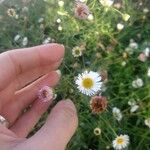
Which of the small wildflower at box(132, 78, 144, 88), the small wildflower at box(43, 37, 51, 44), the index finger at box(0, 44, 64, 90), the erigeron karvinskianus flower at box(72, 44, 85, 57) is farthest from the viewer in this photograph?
the small wildflower at box(43, 37, 51, 44)

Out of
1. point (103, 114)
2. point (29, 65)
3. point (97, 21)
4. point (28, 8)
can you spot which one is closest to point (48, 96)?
point (29, 65)

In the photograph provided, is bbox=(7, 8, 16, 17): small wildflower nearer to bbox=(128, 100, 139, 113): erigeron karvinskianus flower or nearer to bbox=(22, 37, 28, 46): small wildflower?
bbox=(22, 37, 28, 46): small wildflower

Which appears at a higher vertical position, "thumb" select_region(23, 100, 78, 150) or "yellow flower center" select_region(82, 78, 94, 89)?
"thumb" select_region(23, 100, 78, 150)

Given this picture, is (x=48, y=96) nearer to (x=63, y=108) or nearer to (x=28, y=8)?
(x=63, y=108)

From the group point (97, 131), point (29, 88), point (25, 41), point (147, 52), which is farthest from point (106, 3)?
point (29, 88)

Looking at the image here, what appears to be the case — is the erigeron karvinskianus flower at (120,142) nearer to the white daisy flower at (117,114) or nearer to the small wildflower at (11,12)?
the white daisy flower at (117,114)

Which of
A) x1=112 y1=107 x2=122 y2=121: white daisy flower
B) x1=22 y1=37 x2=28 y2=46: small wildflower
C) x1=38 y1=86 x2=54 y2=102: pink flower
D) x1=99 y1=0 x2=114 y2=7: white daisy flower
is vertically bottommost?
x1=22 y1=37 x2=28 y2=46: small wildflower

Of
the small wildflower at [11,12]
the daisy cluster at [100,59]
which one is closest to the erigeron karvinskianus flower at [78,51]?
the daisy cluster at [100,59]

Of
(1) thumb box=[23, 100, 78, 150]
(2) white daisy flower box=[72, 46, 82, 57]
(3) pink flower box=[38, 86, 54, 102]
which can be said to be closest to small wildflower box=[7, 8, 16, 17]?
(2) white daisy flower box=[72, 46, 82, 57]
